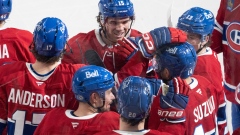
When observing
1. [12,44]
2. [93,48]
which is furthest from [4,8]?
[93,48]

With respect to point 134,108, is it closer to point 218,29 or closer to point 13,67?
point 13,67

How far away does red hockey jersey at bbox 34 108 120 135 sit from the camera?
11.1ft

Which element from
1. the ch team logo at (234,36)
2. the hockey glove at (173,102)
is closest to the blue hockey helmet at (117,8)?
the ch team logo at (234,36)

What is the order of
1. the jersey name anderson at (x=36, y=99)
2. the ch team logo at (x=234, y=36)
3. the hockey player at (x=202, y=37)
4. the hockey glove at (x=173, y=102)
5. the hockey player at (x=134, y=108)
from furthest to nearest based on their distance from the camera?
the ch team logo at (x=234, y=36)
the hockey player at (x=202, y=37)
the jersey name anderson at (x=36, y=99)
the hockey glove at (x=173, y=102)
the hockey player at (x=134, y=108)

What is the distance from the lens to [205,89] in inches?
142

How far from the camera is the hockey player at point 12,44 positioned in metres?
4.14

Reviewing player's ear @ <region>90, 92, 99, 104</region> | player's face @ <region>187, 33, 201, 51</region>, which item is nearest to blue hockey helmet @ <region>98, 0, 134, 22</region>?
player's face @ <region>187, 33, 201, 51</region>

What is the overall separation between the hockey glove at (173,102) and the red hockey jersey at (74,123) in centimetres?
21

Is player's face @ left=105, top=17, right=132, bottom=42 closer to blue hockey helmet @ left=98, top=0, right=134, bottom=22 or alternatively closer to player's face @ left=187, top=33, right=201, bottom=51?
blue hockey helmet @ left=98, top=0, right=134, bottom=22

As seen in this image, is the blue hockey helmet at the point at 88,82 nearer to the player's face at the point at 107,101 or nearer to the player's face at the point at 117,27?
the player's face at the point at 107,101

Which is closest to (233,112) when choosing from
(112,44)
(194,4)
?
(112,44)

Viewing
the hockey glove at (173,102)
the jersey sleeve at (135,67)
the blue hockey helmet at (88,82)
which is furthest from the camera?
the jersey sleeve at (135,67)

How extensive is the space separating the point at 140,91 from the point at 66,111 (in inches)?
17.4

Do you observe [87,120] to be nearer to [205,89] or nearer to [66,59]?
[205,89]
